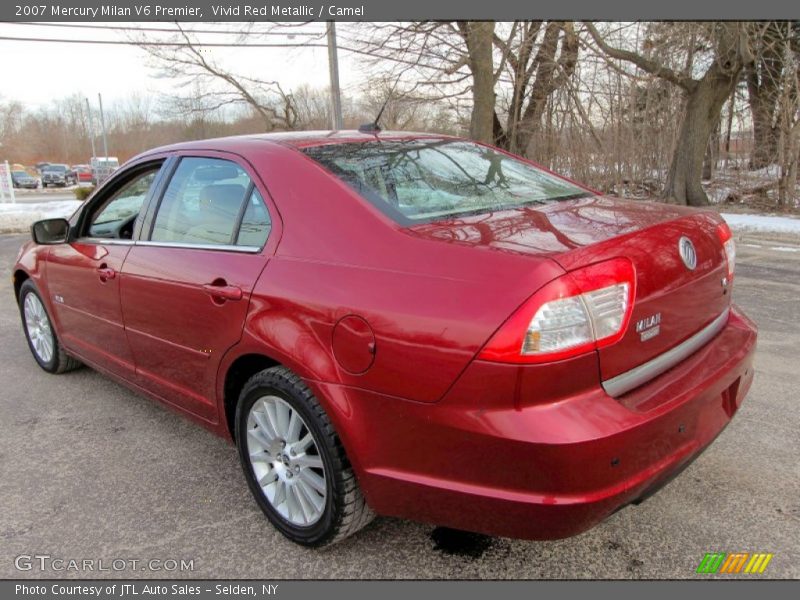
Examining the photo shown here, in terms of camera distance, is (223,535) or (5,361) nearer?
(223,535)

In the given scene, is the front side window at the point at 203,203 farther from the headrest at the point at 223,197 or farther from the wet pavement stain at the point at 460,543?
the wet pavement stain at the point at 460,543

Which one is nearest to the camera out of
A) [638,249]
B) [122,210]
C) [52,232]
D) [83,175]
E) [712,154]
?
[638,249]

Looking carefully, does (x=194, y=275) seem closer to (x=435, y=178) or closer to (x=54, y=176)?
(x=435, y=178)

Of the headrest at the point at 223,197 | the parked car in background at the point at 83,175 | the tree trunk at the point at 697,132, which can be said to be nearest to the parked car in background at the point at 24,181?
the parked car in background at the point at 83,175

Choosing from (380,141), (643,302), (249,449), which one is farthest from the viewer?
(380,141)

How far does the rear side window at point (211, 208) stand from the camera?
2637mm

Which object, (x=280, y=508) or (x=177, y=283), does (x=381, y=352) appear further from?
(x=177, y=283)

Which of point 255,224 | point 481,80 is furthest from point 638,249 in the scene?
point 481,80

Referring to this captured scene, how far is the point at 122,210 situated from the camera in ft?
12.0

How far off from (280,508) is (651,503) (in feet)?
5.03

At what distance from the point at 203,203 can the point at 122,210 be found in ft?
3.29

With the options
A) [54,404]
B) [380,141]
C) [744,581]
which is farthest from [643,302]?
[54,404]

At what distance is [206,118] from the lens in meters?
36.3

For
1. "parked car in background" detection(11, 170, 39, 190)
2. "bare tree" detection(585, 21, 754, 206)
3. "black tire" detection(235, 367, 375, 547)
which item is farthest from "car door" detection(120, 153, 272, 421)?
"parked car in background" detection(11, 170, 39, 190)
